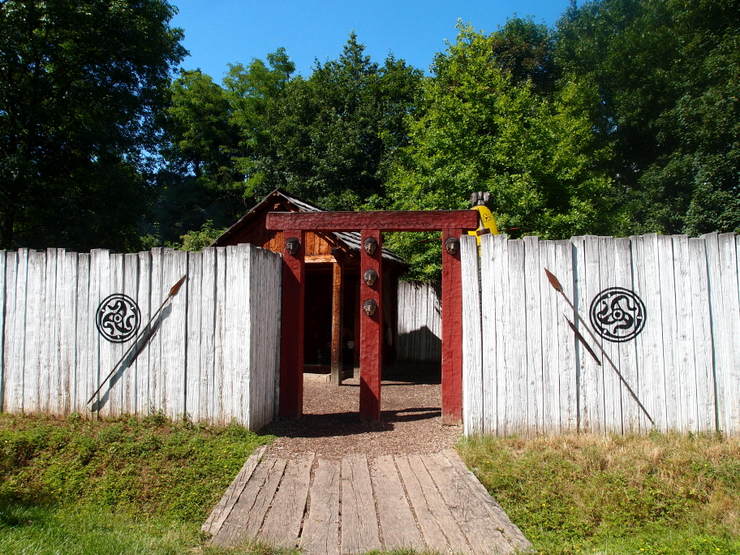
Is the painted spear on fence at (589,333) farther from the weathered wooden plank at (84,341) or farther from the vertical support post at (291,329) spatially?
the weathered wooden plank at (84,341)

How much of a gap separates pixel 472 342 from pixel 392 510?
2.62m

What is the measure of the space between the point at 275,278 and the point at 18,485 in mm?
3947

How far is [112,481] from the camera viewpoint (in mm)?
5504

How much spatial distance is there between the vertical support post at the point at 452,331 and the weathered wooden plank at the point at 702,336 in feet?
9.62

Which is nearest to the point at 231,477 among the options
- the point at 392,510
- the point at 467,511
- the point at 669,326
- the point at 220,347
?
the point at 392,510

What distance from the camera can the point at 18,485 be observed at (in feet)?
18.2

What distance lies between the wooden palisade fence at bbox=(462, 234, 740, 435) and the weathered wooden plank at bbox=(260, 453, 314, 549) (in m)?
2.24

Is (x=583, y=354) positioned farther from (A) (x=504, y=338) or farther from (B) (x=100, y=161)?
(B) (x=100, y=161)

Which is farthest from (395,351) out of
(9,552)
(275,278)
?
(9,552)

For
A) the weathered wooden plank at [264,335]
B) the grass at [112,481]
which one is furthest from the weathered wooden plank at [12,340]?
the weathered wooden plank at [264,335]

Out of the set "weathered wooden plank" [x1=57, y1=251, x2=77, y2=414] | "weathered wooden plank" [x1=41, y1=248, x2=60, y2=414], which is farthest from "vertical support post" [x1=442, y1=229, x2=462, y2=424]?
"weathered wooden plank" [x1=41, y1=248, x2=60, y2=414]

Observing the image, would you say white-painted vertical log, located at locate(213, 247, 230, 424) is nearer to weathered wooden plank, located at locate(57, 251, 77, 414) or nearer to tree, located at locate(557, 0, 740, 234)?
weathered wooden plank, located at locate(57, 251, 77, 414)

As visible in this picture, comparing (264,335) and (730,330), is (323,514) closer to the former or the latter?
(264,335)

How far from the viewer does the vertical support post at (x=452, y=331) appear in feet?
25.4
